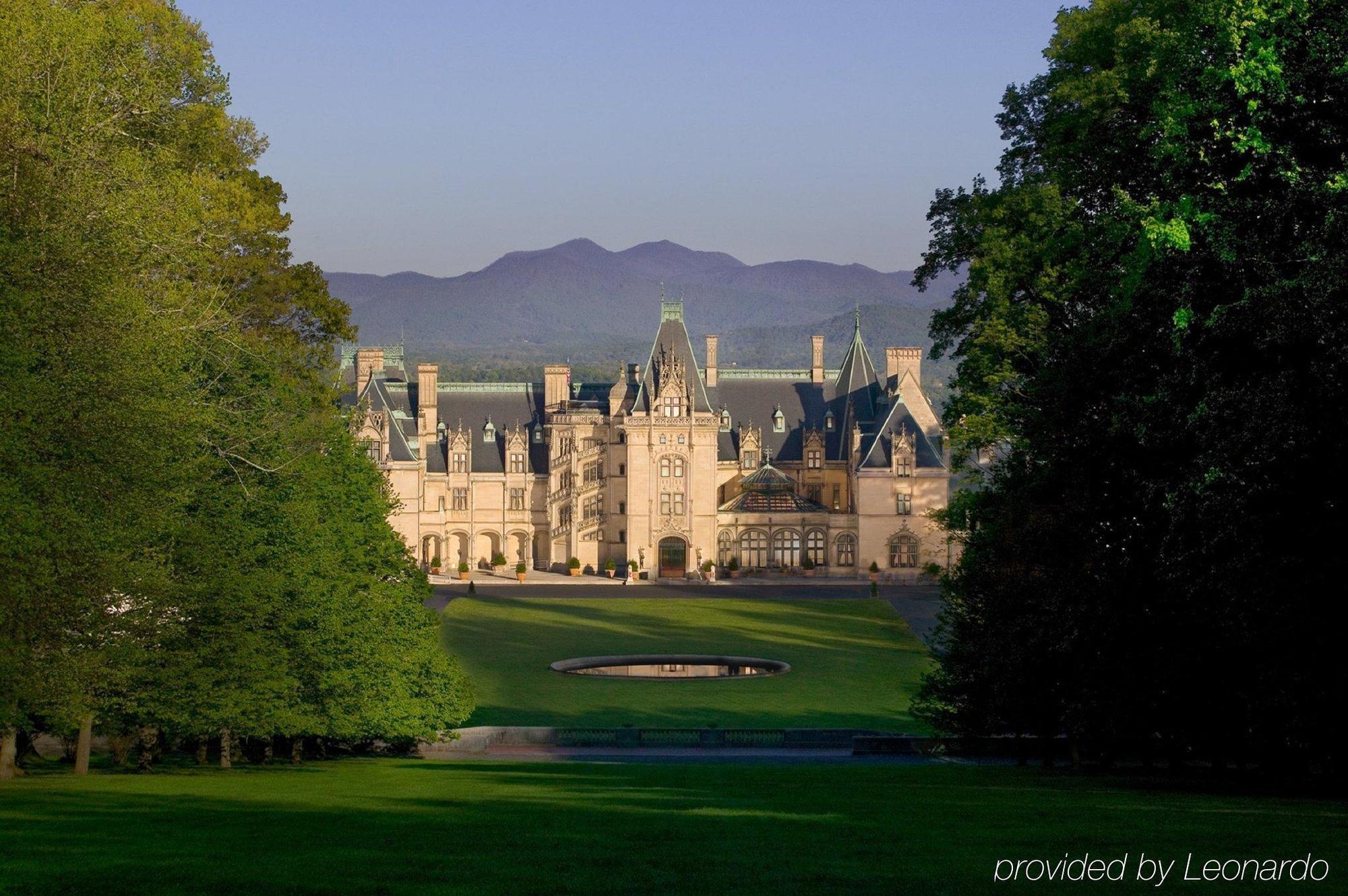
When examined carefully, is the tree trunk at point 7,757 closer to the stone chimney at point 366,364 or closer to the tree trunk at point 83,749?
the tree trunk at point 83,749

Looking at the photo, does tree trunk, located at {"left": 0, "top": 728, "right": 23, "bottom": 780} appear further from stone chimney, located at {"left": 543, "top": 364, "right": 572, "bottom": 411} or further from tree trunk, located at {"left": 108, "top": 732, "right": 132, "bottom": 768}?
stone chimney, located at {"left": 543, "top": 364, "right": 572, "bottom": 411}

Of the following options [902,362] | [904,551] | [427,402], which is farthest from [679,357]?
[904,551]

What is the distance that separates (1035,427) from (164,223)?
510 inches

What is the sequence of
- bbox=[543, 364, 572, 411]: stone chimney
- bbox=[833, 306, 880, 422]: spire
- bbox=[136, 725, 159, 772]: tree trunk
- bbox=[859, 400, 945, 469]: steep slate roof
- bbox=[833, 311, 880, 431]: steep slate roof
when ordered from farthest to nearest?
bbox=[543, 364, 572, 411]: stone chimney, bbox=[833, 306, 880, 422]: spire, bbox=[833, 311, 880, 431]: steep slate roof, bbox=[859, 400, 945, 469]: steep slate roof, bbox=[136, 725, 159, 772]: tree trunk

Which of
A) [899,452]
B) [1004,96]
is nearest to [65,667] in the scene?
[1004,96]

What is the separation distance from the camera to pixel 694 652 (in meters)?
49.3

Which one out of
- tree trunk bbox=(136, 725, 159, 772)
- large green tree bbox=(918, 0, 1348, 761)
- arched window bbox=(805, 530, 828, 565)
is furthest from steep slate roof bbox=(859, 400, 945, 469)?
tree trunk bbox=(136, 725, 159, 772)

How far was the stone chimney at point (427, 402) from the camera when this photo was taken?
82438 millimetres

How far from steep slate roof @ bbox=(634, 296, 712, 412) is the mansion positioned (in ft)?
0.36

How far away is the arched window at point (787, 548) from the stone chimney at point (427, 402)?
19.7 meters

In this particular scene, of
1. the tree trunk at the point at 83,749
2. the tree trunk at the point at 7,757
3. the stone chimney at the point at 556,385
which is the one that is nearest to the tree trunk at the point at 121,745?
the tree trunk at the point at 83,749

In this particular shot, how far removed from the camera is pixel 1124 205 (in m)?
17.5

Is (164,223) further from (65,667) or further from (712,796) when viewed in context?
(712,796)

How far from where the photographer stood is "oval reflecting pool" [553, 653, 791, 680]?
4578 cm
